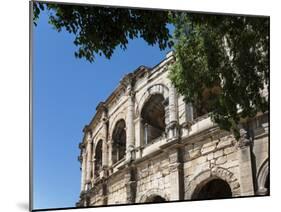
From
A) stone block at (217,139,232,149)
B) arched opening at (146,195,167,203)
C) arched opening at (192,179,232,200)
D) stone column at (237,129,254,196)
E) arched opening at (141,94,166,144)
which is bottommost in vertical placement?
arched opening at (146,195,167,203)

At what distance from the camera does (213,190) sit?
6.30 metres

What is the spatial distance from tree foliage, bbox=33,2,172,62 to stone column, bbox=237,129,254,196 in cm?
162

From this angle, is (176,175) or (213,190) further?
(213,190)

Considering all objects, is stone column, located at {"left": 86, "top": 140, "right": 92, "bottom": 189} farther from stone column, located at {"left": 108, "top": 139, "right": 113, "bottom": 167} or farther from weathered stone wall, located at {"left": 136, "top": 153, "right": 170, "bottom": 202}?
weathered stone wall, located at {"left": 136, "top": 153, "right": 170, "bottom": 202}

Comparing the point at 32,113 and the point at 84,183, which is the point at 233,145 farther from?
the point at 32,113

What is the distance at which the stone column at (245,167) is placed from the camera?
6.22 metres

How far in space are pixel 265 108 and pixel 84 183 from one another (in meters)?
2.63

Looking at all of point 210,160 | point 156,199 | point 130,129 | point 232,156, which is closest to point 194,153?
point 210,160

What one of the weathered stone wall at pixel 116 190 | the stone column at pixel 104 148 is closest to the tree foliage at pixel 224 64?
the stone column at pixel 104 148

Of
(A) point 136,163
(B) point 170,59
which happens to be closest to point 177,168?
(A) point 136,163

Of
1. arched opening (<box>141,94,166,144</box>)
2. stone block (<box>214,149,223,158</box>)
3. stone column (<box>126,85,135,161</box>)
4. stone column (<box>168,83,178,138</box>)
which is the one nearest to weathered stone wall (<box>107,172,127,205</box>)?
stone column (<box>126,85,135,161</box>)

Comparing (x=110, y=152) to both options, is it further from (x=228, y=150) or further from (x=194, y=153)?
(x=228, y=150)

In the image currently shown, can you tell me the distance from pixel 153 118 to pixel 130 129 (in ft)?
1.13

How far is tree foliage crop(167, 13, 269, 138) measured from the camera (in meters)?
6.35
